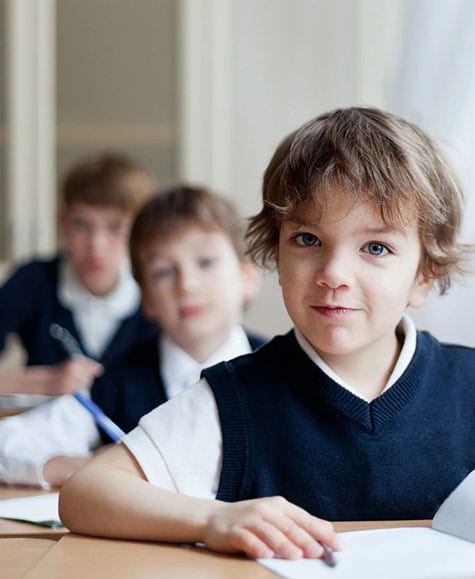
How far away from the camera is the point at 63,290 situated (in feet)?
9.07

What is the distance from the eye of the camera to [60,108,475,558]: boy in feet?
3.48

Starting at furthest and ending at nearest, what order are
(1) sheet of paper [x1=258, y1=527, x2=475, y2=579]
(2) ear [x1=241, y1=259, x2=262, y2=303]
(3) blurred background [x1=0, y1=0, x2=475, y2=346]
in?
1. (3) blurred background [x1=0, y1=0, x2=475, y2=346]
2. (2) ear [x1=241, y1=259, x2=262, y2=303]
3. (1) sheet of paper [x1=258, y1=527, x2=475, y2=579]

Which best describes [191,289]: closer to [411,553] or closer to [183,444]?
[183,444]

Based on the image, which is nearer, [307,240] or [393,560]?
[393,560]

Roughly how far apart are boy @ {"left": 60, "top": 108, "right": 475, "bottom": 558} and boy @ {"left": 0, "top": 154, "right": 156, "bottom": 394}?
4.94ft

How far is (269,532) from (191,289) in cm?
114

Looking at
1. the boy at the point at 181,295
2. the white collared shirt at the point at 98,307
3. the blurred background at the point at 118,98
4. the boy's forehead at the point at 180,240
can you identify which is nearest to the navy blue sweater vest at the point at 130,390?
the boy at the point at 181,295

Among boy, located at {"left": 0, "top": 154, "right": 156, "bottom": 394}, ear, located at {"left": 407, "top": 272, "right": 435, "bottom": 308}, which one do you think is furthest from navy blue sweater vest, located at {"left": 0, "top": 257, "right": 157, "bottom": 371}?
ear, located at {"left": 407, "top": 272, "right": 435, "bottom": 308}

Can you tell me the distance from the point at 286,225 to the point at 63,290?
1.72 meters

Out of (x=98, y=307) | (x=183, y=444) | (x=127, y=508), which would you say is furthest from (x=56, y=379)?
(x=127, y=508)

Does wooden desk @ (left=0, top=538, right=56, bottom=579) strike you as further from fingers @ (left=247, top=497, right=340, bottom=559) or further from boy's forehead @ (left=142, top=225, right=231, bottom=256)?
boy's forehead @ (left=142, top=225, right=231, bottom=256)

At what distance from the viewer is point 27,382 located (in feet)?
7.01

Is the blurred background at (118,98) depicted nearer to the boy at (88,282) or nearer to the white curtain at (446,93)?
the boy at (88,282)

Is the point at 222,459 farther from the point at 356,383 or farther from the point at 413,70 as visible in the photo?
the point at 413,70
